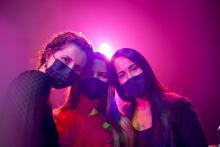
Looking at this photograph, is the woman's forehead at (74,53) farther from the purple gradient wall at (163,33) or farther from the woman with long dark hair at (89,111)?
the purple gradient wall at (163,33)

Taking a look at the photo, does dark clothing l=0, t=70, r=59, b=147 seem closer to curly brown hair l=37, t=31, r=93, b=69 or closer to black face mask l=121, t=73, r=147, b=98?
curly brown hair l=37, t=31, r=93, b=69

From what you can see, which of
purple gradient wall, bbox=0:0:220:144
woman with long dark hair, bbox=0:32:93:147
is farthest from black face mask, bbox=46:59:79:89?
purple gradient wall, bbox=0:0:220:144

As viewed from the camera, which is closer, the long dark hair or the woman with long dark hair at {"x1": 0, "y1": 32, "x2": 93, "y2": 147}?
the woman with long dark hair at {"x1": 0, "y1": 32, "x2": 93, "y2": 147}

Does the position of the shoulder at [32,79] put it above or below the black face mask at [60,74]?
above

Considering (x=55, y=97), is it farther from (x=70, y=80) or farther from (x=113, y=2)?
(x=70, y=80)

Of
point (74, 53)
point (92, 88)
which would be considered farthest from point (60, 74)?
point (92, 88)

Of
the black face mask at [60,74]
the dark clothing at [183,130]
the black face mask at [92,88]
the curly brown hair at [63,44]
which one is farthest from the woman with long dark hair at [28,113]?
the dark clothing at [183,130]

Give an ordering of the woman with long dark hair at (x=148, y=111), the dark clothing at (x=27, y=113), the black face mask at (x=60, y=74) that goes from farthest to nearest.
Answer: the woman with long dark hair at (x=148, y=111), the black face mask at (x=60, y=74), the dark clothing at (x=27, y=113)

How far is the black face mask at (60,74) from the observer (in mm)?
3121

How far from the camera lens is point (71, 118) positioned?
359cm

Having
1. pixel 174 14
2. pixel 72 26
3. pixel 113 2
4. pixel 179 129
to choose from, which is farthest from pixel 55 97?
pixel 179 129

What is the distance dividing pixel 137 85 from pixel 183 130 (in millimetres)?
690

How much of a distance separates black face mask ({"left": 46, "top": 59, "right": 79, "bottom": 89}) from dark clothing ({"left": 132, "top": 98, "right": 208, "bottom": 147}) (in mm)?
974

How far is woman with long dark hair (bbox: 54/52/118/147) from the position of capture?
350 cm
